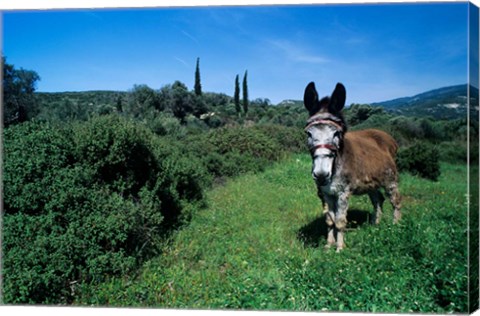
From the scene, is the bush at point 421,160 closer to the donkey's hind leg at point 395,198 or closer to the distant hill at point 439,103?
the donkey's hind leg at point 395,198

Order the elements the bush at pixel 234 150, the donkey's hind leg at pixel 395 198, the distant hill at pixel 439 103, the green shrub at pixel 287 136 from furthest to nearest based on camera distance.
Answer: the bush at pixel 234 150, the green shrub at pixel 287 136, the donkey's hind leg at pixel 395 198, the distant hill at pixel 439 103

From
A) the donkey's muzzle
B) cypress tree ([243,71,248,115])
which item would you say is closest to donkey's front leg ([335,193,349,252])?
the donkey's muzzle

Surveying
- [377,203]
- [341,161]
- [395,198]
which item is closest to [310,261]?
[341,161]

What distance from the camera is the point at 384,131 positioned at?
14.0 feet

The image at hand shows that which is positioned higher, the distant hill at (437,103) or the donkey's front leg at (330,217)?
the distant hill at (437,103)

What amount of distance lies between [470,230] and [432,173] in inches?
29.1

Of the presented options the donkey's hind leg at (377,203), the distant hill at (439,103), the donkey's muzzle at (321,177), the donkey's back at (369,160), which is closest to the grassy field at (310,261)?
the donkey's hind leg at (377,203)

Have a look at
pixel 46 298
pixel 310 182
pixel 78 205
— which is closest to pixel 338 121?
pixel 310 182

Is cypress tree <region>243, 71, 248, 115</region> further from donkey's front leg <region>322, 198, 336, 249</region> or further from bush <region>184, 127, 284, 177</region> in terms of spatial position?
donkey's front leg <region>322, 198, 336, 249</region>

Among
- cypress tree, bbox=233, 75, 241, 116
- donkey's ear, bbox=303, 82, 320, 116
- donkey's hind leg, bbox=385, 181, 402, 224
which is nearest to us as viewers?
donkey's ear, bbox=303, 82, 320, 116

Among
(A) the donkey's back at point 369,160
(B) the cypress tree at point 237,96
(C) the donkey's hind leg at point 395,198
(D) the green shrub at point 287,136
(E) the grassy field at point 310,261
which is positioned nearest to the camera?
(E) the grassy field at point 310,261

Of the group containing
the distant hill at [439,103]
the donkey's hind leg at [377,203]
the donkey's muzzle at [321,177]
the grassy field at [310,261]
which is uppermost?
the distant hill at [439,103]

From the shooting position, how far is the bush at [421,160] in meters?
3.83

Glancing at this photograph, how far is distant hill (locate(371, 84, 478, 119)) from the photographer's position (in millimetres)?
3473
